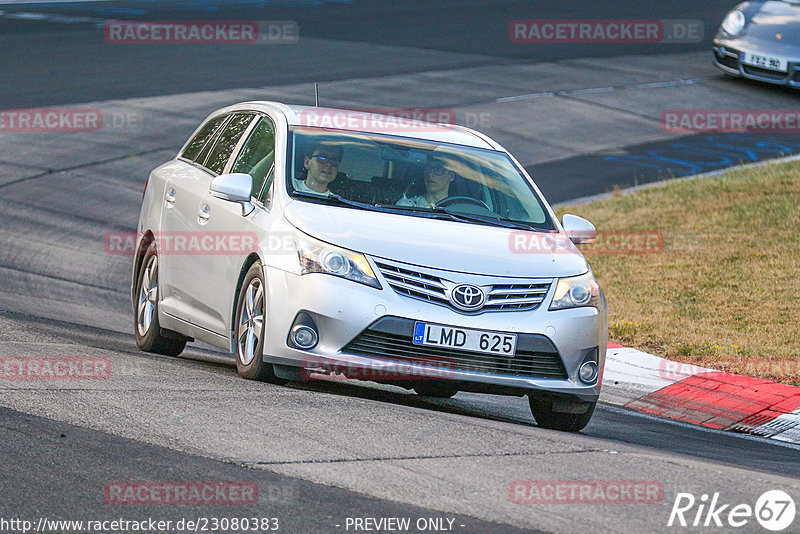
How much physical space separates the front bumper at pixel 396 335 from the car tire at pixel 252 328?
0.36 feet

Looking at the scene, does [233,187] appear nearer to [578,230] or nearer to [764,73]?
[578,230]

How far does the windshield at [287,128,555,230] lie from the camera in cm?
775

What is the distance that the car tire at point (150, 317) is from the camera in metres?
9.02

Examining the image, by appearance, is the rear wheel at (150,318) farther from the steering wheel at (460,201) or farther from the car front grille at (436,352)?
the car front grille at (436,352)

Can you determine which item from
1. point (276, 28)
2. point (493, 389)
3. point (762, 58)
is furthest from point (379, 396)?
point (276, 28)

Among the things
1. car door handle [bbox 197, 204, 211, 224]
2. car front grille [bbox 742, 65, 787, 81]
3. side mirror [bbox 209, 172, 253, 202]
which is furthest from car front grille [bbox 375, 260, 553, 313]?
car front grille [bbox 742, 65, 787, 81]

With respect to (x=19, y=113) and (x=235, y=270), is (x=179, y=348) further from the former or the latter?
(x=19, y=113)

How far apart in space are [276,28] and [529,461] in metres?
22.6

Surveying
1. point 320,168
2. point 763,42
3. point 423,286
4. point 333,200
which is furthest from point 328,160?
point 763,42

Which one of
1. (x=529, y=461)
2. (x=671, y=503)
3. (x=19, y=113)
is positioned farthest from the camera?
(x=19, y=113)

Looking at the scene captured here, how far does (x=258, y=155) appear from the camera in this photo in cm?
828

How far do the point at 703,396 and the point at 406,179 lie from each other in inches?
118

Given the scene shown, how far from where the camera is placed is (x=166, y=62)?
23531 mm

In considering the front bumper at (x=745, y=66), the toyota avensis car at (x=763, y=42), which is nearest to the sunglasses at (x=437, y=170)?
the toyota avensis car at (x=763, y=42)
